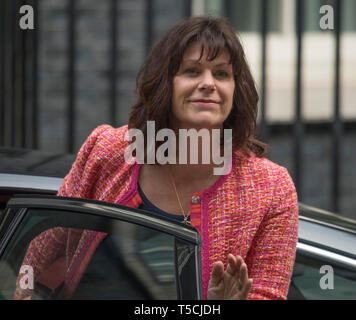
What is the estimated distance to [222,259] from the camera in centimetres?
185

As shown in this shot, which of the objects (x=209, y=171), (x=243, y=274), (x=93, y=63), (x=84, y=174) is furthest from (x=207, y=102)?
(x=93, y=63)

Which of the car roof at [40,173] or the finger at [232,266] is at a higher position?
the car roof at [40,173]

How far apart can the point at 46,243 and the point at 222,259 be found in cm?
47

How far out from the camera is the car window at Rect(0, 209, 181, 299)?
1473 millimetres

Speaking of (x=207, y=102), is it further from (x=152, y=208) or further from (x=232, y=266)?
(x=232, y=266)

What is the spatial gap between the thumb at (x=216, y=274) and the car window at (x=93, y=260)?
0.57ft

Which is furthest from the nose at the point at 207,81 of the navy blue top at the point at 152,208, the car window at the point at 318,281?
the car window at the point at 318,281

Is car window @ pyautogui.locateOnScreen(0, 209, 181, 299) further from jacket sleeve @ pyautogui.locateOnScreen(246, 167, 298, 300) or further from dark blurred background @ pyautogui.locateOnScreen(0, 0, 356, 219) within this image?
dark blurred background @ pyautogui.locateOnScreen(0, 0, 356, 219)

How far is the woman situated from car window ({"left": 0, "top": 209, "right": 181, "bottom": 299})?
334 mm

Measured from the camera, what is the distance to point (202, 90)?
6.18ft

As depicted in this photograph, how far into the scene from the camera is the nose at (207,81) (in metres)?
1.88

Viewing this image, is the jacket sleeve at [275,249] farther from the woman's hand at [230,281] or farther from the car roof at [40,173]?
the car roof at [40,173]

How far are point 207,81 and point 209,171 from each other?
9.6 inches

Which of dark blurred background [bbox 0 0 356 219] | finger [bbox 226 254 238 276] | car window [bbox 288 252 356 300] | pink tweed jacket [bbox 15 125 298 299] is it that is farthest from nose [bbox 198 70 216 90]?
dark blurred background [bbox 0 0 356 219]
